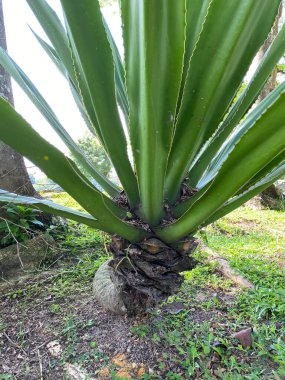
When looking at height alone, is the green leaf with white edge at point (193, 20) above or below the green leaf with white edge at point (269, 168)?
above

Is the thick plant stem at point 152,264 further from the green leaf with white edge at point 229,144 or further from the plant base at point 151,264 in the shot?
the green leaf with white edge at point 229,144

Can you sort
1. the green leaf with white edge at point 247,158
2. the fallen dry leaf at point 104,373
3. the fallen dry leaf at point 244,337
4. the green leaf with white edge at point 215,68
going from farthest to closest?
the fallen dry leaf at point 244,337, the fallen dry leaf at point 104,373, the green leaf with white edge at point 215,68, the green leaf with white edge at point 247,158

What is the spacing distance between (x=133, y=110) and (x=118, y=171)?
0.22 meters

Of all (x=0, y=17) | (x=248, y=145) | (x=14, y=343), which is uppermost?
(x=0, y=17)

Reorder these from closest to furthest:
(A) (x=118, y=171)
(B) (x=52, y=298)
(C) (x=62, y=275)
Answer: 1. (A) (x=118, y=171)
2. (B) (x=52, y=298)
3. (C) (x=62, y=275)

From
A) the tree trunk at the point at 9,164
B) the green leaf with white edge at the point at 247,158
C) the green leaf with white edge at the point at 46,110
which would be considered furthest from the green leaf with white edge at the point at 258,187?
the tree trunk at the point at 9,164

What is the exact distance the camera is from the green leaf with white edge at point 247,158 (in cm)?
55

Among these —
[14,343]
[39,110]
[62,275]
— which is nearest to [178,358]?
[14,343]

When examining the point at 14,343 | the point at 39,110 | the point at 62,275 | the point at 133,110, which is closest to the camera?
the point at 133,110

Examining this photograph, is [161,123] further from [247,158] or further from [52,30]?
[52,30]

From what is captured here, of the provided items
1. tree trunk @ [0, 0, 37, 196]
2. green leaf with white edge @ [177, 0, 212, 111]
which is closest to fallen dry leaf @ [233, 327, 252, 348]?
green leaf with white edge @ [177, 0, 212, 111]

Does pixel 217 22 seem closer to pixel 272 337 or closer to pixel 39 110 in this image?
pixel 39 110

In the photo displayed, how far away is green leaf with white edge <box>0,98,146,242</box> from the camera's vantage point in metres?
0.57

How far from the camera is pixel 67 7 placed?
62 cm
